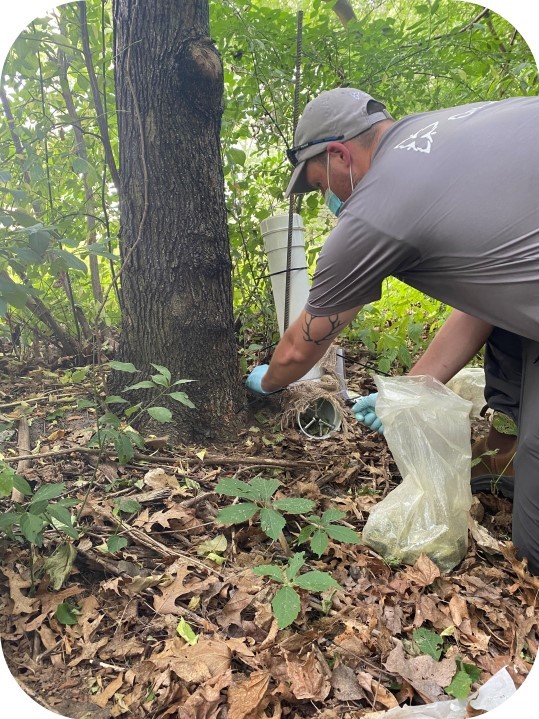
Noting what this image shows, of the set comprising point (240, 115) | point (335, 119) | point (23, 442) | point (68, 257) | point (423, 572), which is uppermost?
point (240, 115)

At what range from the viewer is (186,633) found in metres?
1.13

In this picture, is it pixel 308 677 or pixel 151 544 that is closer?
pixel 308 677

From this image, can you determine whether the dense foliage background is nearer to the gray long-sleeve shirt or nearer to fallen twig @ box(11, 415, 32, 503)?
fallen twig @ box(11, 415, 32, 503)

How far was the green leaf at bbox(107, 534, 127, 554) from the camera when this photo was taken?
1277 millimetres

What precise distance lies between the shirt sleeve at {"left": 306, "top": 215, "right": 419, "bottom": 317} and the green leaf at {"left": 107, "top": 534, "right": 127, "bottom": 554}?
0.98 meters

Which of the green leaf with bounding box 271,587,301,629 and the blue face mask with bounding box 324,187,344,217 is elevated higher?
the blue face mask with bounding box 324,187,344,217

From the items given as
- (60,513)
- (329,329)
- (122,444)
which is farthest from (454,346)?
(60,513)

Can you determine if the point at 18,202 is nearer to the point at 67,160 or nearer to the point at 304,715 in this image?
the point at 67,160

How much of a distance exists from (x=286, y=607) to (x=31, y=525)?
25.2 inches


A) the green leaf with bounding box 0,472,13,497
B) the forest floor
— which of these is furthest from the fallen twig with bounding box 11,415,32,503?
the green leaf with bounding box 0,472,13,497

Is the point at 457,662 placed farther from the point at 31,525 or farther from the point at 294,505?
the point at 31,525

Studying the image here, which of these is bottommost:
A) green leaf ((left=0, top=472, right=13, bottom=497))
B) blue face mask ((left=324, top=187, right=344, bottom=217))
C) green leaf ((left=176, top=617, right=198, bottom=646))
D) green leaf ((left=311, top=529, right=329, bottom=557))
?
green leaf ((left=176, top=617, right=198, bottom=646))

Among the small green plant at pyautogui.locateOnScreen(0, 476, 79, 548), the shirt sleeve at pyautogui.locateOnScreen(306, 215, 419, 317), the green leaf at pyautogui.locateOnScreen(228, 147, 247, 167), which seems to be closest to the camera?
the small green plant at pyautogui.locateOnScreen(0, 476, 79, 548)

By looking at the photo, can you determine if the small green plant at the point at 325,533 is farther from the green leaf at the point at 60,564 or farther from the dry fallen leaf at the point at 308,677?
the green leaf at the point at 60,564
